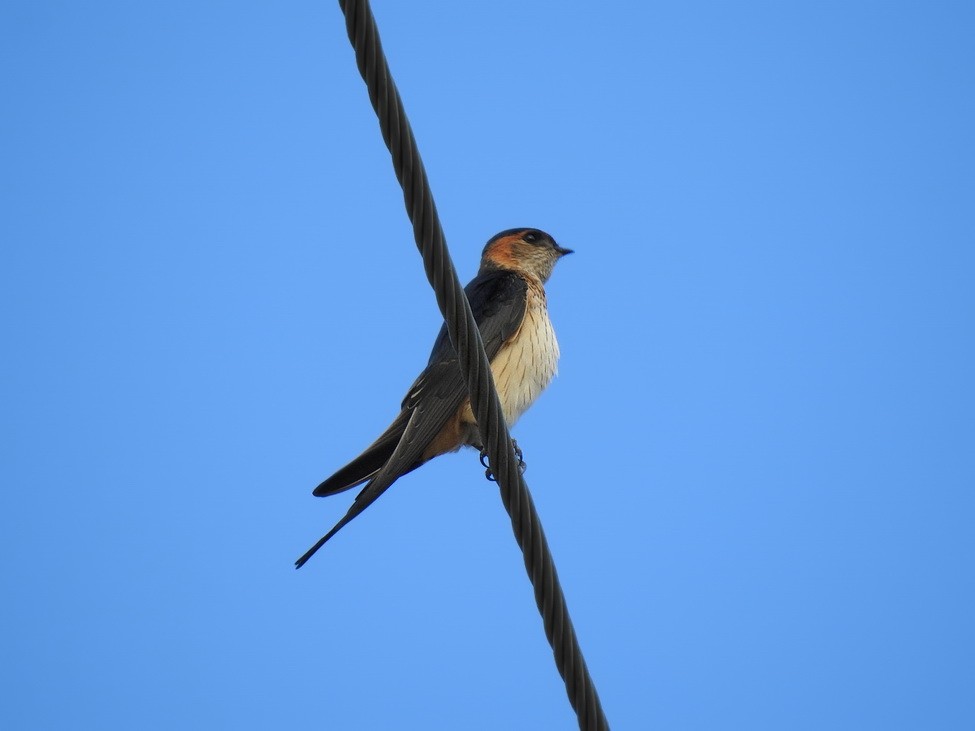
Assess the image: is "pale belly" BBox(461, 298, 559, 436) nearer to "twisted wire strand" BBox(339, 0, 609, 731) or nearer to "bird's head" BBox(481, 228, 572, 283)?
"bird's head" BBox(481, 228, 572, 283)

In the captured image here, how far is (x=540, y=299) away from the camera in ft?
20.7

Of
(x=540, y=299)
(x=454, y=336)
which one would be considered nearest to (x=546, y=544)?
(x=454, y=336)

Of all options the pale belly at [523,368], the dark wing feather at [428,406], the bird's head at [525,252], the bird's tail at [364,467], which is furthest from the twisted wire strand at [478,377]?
the bird's head at [525,252]

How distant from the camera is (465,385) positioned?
14.7ft

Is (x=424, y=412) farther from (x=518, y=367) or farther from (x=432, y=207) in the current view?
(x=432, y=207)

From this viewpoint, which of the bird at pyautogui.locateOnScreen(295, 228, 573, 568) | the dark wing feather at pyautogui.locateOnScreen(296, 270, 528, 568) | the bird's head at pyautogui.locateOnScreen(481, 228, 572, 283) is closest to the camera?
the dark wing feather at pyautogui.locateOnScreen(296, 270, 528, 568)

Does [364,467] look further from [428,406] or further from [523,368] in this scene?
[523,368]

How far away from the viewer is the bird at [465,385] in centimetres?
483

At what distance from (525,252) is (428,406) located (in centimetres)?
216

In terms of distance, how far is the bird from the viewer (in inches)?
190

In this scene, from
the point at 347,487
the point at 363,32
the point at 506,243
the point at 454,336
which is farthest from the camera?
the point at 506,243

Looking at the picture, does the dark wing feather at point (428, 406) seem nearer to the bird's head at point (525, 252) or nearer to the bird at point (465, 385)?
the bird at point (465, 385)

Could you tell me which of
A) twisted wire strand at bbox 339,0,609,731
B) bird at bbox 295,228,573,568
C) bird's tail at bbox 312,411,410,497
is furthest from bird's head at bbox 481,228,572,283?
twisted wire strand at bbox 339,0,609,731

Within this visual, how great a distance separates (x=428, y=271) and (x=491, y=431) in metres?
0.50
